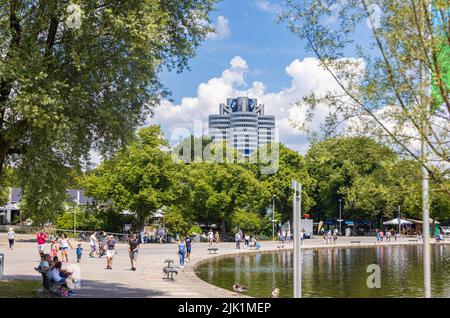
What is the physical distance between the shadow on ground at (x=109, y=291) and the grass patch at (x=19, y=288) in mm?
1471

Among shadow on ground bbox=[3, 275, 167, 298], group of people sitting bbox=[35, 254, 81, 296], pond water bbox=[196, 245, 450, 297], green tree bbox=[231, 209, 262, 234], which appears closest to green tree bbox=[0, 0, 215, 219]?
group of people sitting bbox=[35, 254, 81, 296]

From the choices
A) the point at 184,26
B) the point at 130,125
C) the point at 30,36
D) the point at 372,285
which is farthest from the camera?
the point at 372,285

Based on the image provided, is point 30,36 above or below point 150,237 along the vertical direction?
above

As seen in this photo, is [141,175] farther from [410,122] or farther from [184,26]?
[410,122]

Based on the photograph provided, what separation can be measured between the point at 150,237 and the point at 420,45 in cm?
5579

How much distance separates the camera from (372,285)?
30188 millimetres

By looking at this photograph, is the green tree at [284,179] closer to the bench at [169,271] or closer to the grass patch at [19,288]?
the bench at [169,271]

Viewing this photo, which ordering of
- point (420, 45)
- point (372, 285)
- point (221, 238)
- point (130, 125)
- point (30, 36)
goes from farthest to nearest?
point (221, 238), point (372, 285), point (130, 125), point (30, 36), point (420, 45)

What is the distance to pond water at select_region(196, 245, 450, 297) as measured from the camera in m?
27.8

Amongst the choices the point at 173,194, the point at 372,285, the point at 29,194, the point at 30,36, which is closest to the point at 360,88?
the point at 30,36

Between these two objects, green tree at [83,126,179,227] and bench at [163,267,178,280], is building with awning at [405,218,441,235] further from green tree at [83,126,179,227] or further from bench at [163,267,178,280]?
bench at [163,267,178,280]

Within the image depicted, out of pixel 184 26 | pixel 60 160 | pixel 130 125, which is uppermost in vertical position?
pixel 184 26

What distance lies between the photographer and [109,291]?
21281mm

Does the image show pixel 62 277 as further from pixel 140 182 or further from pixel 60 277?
pixel 140 182
